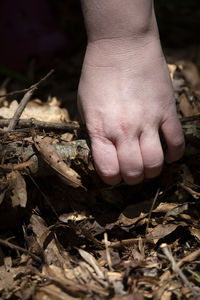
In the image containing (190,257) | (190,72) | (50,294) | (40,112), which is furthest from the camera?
(190,72)

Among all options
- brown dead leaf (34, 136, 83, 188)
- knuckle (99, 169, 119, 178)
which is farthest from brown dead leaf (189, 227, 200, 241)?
brown dead leaf (34, 136, 83, 188)

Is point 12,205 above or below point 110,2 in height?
below

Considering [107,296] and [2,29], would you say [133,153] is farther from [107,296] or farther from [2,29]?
[2,29]

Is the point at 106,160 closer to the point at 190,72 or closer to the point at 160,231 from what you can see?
the point at 160,231

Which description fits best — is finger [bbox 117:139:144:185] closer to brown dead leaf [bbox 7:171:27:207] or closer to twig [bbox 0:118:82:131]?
twig [bbox 0:118:82:131]

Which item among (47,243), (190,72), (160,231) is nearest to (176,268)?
(160,231)

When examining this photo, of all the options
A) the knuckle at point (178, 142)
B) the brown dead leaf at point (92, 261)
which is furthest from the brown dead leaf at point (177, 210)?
the brown dead leaf at point (92, 261)

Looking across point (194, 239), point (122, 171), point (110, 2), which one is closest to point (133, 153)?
point (122, 171)
